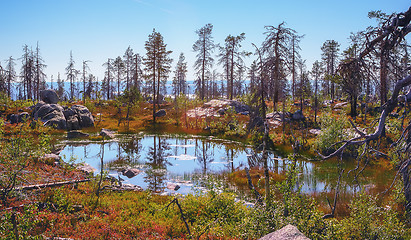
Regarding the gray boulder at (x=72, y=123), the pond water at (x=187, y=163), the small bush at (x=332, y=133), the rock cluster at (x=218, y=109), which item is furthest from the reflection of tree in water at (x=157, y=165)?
the gray boulder at (x=72, y=123)

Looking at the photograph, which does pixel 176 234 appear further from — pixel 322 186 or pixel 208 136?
pixel 208 136

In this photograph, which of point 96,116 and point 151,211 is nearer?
point 151,211

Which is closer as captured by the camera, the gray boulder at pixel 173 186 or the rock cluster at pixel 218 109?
the gray boulder at pixel 173 186

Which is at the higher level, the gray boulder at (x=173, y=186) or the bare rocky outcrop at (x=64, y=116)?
the bare rocky outcrop at (x=64, y=116)

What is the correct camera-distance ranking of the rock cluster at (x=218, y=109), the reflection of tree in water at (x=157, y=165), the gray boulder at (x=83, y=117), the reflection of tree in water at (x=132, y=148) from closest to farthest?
1. the reflection of tree in water at (x=157, y=165)
2. the reflection of tree in water at (x=132, y=148)
3. the gray boulder at (x=83, y=117)
4. the rock cluster at (x=218, y=109)

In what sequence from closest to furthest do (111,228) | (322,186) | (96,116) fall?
(111,228) < (322,186) < (96,116)

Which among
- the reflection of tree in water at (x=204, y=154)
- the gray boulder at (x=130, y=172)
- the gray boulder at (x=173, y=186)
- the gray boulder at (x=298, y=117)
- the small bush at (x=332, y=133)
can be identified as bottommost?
the gray boulder at (x=173, y=186)

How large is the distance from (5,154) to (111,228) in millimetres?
4674

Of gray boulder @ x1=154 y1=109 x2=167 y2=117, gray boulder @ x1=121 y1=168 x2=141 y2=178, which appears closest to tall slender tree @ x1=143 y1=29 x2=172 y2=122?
gray boulder @ x1=154 y1=109 x2=167 y2=117

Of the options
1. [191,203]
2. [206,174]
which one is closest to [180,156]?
[206,174]

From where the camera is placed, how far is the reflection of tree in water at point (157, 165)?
17.8m

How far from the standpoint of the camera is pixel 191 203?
13.5m

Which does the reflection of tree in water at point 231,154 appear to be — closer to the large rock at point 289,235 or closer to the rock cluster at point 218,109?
the large rock at point 289,235

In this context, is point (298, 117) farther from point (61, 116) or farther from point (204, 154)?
point (61, 116)
